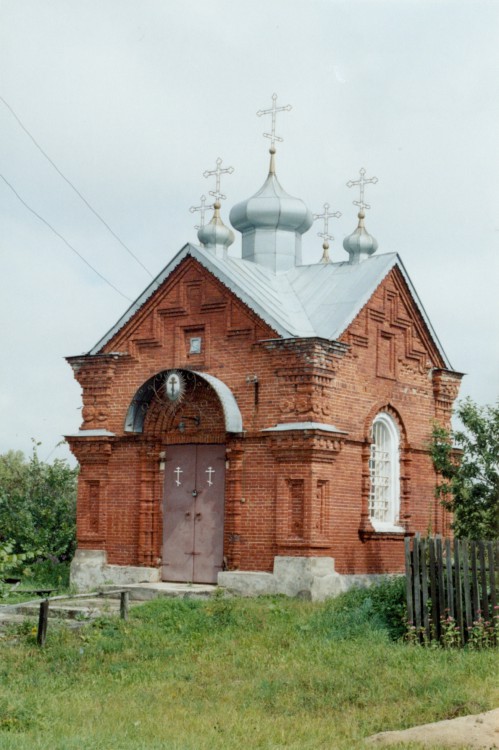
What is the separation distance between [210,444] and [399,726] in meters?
8.14

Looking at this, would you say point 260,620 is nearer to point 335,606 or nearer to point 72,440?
point 335,606

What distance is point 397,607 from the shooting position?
13102mm

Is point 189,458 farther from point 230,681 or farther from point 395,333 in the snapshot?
point 230,681

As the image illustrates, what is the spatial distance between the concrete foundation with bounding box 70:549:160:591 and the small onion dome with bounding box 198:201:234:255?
556 cm

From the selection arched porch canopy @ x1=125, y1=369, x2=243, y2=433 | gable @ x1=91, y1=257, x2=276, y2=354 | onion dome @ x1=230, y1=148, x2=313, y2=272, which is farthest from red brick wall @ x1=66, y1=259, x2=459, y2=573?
onion dome @ x1=230, y1=148, x2=313, y2=272

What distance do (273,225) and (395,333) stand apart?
10.7ft

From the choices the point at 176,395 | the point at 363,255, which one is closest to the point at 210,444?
the point at 176,395

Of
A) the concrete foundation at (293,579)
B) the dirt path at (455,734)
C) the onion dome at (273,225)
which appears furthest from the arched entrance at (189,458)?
the dirt path at (455,734)

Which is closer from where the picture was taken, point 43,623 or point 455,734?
point 455,734

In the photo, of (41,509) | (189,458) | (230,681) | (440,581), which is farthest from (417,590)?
(41,509)

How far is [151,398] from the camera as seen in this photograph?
17094 mm

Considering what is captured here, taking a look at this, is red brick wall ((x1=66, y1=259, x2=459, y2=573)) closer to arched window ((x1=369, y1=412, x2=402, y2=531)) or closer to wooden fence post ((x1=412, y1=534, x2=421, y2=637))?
arched window ((x1=369, y1=412, x2=402, y2=531))

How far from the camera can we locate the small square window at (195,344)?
17000 millimetres

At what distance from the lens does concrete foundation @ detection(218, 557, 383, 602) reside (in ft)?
49.7
